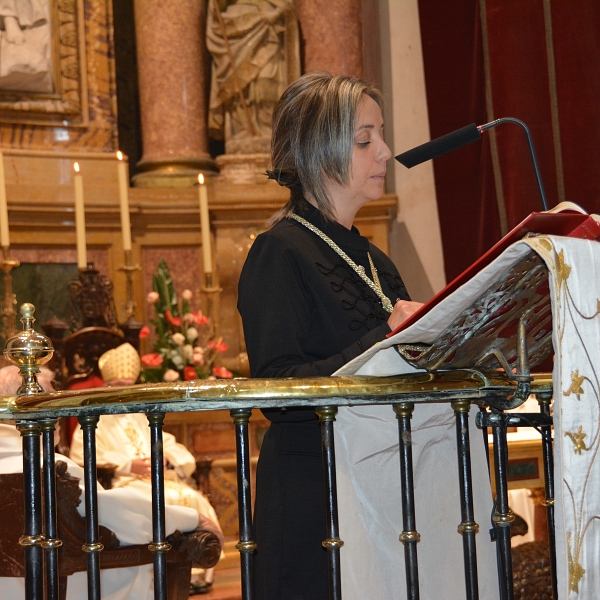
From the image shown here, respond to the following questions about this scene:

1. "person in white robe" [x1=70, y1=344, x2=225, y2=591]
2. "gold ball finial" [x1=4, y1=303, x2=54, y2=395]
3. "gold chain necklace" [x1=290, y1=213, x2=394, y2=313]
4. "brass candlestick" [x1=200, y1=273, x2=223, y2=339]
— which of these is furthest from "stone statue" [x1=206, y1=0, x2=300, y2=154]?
"gold ball finial" [x1=4, y1=303, x2=54, y2=395]

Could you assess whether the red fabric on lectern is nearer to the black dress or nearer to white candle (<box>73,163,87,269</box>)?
white candle (<box>73,163,87,269</box>)

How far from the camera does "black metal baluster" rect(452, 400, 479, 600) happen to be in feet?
5.35

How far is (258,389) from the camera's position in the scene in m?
1.56

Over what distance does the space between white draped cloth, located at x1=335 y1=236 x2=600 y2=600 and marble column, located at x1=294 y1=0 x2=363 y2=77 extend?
4.09m

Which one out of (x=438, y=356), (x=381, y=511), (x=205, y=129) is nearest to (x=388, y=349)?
(x=438, y=356)

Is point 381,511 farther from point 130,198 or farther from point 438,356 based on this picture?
point 130,198

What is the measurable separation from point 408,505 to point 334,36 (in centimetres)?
452

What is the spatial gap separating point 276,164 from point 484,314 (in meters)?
0.83

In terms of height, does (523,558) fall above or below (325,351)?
below

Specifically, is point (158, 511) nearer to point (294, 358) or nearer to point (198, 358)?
point (294, 358)

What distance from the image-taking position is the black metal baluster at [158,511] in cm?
158

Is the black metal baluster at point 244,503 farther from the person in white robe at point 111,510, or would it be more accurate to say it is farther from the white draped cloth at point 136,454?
the white draped cloth at point 136,454

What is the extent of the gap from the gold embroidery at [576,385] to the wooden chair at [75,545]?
1.91 m

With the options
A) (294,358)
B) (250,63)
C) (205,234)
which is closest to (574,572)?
(294,358)
